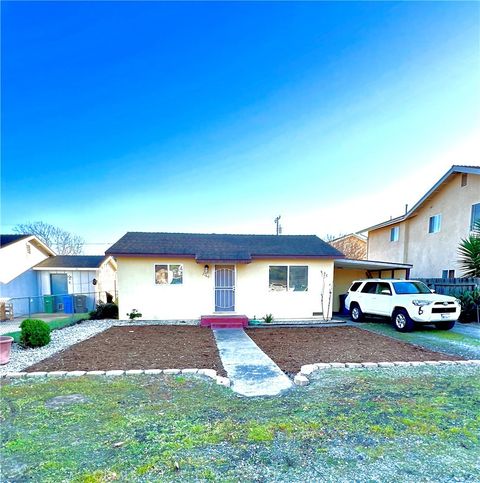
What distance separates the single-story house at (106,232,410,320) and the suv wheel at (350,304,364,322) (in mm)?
956

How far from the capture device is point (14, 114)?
9422 millimetres

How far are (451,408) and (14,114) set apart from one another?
1384 centimetres

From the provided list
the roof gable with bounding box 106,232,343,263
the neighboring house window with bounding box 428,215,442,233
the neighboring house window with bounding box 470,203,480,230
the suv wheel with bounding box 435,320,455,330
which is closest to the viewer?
the suv wheel with bounding box 435,320,455,330

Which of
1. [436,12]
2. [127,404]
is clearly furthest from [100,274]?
[436,12]

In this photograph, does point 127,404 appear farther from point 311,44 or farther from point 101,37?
point 311,44

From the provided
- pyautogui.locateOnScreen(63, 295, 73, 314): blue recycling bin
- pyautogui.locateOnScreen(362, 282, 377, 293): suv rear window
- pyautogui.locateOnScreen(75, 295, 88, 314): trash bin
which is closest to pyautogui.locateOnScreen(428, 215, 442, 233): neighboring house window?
pyautogui.locateOnScreen(362, 282, 377, 293): suv rear window

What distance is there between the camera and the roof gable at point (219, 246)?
1019cm

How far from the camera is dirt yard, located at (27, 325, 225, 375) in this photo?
207 inches

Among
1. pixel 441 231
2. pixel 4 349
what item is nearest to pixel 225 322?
pixel 4 349

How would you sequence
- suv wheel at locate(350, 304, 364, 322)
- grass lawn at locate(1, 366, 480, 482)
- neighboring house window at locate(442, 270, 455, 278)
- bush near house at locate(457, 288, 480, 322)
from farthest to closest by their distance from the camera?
neighboring house window at locate(442, 270, 455, 278) < suv wheel at locate(350, 304, 364, 322) < bush near house at locate(457, 288, 480, 322) < grass lawn at locate(1, 366, 480, 482)

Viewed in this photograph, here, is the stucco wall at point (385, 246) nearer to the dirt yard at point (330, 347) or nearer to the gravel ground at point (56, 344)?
→ the dirt yard at point (330, 347)

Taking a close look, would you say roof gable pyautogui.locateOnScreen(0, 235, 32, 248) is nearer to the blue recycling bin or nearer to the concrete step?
the blue recycling bin

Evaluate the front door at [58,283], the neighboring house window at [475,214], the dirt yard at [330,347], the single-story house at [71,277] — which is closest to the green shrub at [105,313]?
the single-story house at [71,277]

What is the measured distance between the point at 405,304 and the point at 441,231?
852 cm
